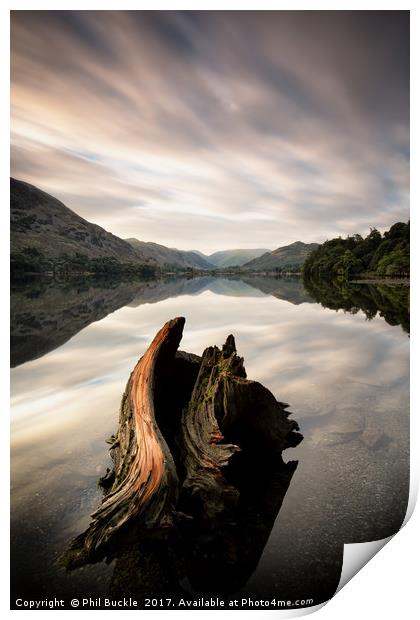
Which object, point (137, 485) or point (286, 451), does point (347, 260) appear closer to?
point (286, 451)

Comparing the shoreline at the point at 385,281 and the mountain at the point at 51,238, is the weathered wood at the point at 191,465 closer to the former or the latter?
the mountain at the point at 51,238

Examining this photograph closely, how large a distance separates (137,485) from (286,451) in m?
3.12

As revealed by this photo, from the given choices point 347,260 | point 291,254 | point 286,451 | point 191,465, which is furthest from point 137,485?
point 291,254

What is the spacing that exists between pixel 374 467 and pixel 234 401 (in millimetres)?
2111

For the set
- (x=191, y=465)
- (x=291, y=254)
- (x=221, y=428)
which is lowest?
(x=191, y=465)

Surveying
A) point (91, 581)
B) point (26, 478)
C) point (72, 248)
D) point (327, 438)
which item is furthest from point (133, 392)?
point (72, 248)

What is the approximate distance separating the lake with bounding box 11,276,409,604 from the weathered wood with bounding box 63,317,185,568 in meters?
0.55

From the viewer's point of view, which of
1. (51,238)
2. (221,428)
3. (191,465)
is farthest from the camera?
(51,238)

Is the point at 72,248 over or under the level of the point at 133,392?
over

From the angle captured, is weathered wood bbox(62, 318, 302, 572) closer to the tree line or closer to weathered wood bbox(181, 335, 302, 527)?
weathered wood bbox(181, 335, 302, 527)

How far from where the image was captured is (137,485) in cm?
339

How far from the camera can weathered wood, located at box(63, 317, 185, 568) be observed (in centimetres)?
305
